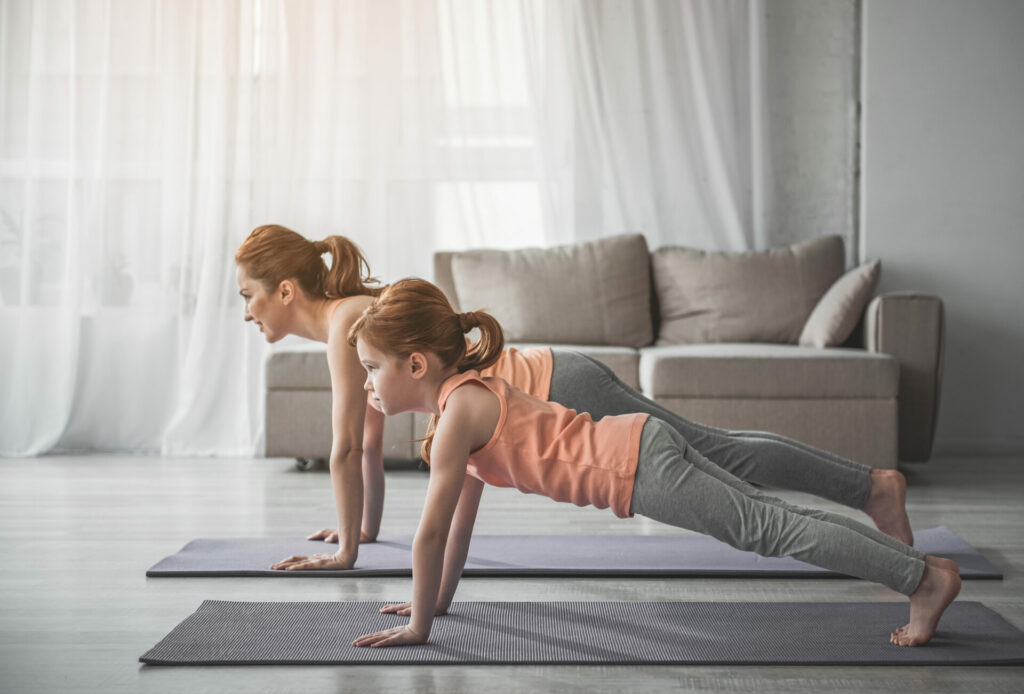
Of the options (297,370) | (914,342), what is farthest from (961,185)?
(297,370)

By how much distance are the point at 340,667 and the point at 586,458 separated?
0.50 metres

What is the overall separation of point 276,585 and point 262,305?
0.60m

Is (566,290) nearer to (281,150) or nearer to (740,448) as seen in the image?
(281,150)

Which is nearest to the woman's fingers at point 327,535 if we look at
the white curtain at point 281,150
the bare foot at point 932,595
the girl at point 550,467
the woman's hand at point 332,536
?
the woman's hand at point 332,536

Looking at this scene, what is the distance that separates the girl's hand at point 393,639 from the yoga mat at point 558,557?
1.61ft

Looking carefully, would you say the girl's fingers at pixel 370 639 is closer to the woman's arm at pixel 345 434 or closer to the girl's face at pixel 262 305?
the woman's arm at pixel 345 434

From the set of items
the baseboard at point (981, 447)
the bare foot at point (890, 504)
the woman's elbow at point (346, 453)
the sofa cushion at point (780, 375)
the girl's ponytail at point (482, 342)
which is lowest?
the baseboard at point (981, 447)

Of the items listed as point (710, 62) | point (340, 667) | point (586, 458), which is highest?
point (710, 62)

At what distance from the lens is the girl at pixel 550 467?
1560 mm

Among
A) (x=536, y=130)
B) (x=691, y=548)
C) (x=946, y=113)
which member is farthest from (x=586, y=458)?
(x=946, y=113)

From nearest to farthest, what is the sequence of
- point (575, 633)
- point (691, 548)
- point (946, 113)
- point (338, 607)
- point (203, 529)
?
point (575, 633) → point (338, 607) → point (691, 548) → point (203, 529) → point (946, 113)

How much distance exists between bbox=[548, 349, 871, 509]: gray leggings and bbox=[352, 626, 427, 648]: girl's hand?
60cm

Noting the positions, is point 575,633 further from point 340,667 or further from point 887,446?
point 887,446

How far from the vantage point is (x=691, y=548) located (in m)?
2.38
